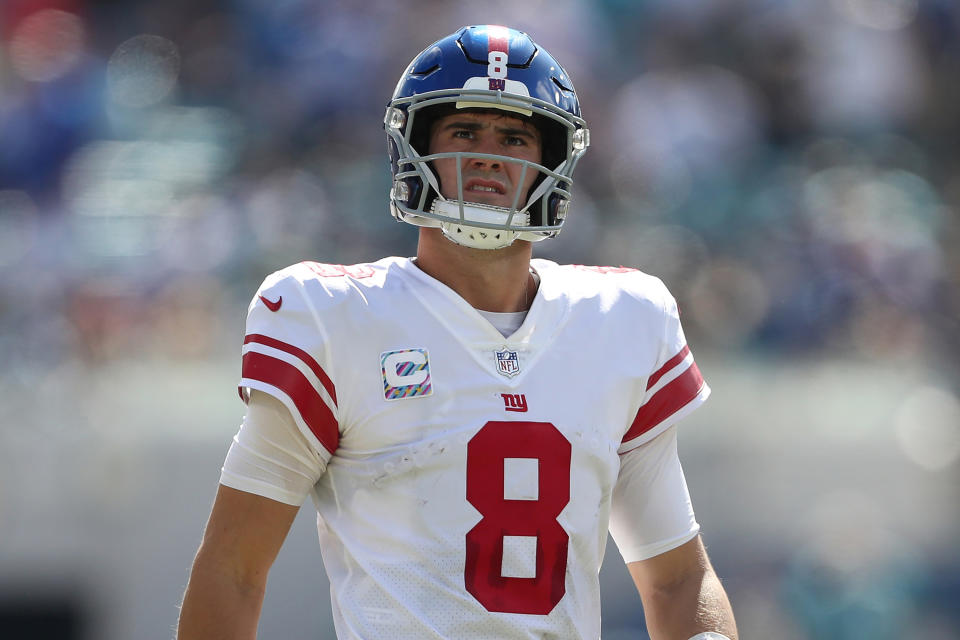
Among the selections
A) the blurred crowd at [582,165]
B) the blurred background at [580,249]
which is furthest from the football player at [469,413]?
the blurred crowd at [582,165]

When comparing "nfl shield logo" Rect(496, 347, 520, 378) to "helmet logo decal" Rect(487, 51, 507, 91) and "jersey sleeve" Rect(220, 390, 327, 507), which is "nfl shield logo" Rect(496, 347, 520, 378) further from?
"helmet logo decal" Rect(487, 51, 507, 91)

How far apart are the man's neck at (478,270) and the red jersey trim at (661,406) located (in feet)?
0.83

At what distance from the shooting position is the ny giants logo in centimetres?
153

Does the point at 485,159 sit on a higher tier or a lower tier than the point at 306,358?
higher

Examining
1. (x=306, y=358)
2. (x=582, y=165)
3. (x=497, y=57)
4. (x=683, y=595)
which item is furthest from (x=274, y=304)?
(x=582, y=165)

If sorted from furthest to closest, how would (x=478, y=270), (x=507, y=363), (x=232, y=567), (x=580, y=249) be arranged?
(x=580, y=249)
(x=478, y=270)
(x=507, y=363)
(x=232, y=567)

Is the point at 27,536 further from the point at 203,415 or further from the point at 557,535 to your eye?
the point at 557,535

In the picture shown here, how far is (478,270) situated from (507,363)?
18 centimetres

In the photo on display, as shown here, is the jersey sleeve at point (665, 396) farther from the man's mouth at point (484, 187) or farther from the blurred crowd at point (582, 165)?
the blurred crowd at point (582, 165)

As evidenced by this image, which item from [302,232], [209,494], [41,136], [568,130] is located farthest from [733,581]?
[41,136]

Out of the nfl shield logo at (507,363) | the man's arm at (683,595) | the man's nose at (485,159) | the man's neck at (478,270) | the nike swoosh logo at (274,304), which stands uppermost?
the man's nose at (485,159)

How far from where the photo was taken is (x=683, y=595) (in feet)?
5.43

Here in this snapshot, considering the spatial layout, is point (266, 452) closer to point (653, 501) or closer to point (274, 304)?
point (274, 304)

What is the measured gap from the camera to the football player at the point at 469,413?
1462mm
